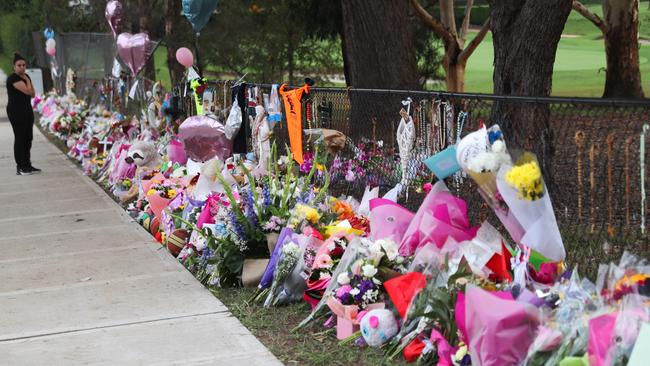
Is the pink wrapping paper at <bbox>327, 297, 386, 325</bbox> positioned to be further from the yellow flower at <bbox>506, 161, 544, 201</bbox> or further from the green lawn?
the green lawn

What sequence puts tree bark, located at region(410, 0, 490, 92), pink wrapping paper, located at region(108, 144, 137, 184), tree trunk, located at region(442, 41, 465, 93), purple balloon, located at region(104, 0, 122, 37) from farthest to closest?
tree trunk, located at region(442, 41, 465, 93), tree bark, located at region(410, 0, 490, 92), purple balloon, located at region(104, 0, 122, 37), pink wrapping paper, located at region(108, 144, 137, 184)

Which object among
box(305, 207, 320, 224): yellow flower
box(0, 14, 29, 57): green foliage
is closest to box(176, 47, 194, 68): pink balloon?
box(305, 207, 320, 224): yellow flower

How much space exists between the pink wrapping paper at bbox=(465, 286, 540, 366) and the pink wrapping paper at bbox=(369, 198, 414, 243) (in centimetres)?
156

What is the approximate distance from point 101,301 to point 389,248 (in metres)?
2.12

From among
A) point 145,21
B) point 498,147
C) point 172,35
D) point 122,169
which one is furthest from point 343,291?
point 145,21

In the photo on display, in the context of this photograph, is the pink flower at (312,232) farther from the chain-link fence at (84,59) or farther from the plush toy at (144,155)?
the chain-link fence at (84,59)

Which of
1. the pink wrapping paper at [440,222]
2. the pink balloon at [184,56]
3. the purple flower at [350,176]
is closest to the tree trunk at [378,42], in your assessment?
the pink balloon at [184,56]

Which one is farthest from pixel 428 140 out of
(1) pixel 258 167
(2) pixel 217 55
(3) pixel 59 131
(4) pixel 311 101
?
(2) pixel 217 55

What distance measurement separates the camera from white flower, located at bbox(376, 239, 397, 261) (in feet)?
18.2

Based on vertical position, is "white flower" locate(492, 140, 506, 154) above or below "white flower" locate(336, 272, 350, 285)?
above

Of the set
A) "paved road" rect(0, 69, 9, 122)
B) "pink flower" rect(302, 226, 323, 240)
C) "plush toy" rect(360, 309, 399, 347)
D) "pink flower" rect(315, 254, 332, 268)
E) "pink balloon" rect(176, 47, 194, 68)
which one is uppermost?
"pink balloon" rect(176, 47, 194, 68)

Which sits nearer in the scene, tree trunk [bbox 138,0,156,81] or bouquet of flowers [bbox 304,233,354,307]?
bouquet of flowers [bbox 304,233,354,307]

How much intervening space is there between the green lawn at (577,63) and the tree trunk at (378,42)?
13189 millimetres

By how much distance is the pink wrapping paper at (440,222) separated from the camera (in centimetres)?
543
